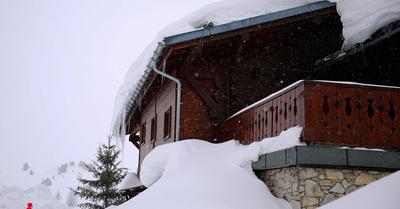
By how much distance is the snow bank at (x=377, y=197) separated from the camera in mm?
3466

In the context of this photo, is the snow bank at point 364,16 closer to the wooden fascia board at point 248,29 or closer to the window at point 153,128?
the wooden fascia board at point 248,29

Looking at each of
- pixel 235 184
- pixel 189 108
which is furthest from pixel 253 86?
pixel 235 184

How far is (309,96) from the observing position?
214 inches

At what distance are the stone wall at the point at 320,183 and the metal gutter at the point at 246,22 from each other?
12.6 feet

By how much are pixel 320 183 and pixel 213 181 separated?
65.7 inches

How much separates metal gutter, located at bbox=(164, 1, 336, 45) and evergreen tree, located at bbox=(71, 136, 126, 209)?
13.6m

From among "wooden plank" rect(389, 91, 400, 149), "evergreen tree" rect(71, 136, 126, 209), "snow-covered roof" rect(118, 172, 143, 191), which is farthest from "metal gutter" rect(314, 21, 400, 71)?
"evergreen tree" rect(71, 136, 126, 209)

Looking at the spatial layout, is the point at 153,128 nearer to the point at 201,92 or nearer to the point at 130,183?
the point at 130,183

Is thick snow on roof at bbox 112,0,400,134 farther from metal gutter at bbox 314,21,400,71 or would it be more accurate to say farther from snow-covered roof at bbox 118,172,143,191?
snow-covered roof at bbox 118,172,143,191

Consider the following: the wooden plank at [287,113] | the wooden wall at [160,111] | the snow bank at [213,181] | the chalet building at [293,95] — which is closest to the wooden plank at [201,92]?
the chalet building at [293,95]

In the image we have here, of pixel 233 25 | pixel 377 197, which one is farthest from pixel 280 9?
pixel 377 197

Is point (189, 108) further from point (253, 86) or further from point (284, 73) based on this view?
point (284, 73)

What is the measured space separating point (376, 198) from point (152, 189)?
367 cm

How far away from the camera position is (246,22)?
8.45 meters
